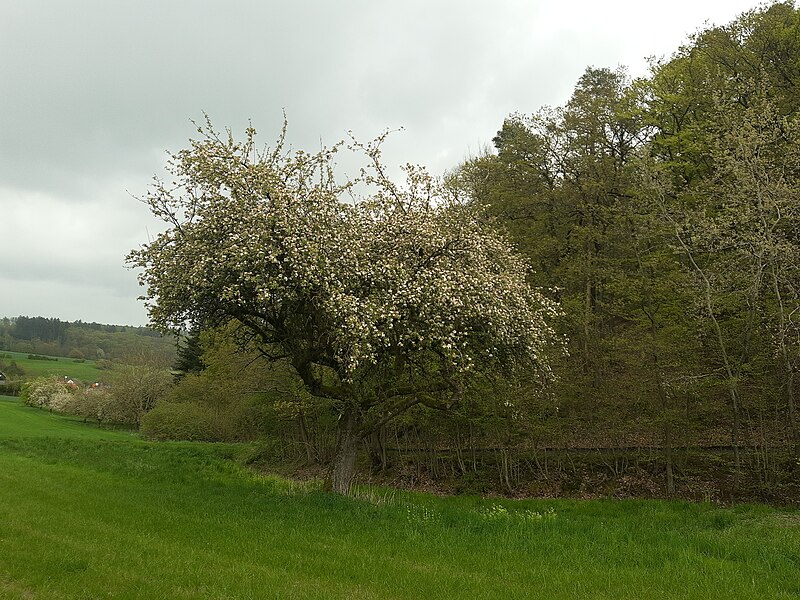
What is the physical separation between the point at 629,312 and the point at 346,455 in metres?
12.5

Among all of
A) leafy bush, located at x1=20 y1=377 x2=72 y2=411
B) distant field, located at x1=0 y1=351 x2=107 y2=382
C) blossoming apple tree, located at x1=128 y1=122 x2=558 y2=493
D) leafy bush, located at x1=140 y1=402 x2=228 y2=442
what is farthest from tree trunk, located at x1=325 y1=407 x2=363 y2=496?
distant field, located at x1=0 y1=351 x2=107 y2=382

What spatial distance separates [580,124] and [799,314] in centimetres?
1738

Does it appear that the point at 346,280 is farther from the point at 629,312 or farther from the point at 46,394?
the point at 46,394

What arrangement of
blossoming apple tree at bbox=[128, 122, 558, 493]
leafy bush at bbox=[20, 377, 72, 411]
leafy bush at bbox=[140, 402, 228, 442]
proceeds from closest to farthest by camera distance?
blossoming apple tree at bbox=[128, 122, 558, 493] < leafy bush at bbox=[140, 402, 228, 442] < leafy bush at bbox=[20, 377, 72, 411]

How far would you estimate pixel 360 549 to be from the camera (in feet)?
30.7

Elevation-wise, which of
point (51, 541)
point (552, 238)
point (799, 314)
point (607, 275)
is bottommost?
point (51, 541)

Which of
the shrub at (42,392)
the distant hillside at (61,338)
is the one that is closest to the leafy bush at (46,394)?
the shrub at (42,392)

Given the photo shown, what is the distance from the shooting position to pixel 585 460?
21344mm

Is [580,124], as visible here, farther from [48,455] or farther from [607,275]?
[48,455]

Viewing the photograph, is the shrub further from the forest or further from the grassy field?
the grassy field

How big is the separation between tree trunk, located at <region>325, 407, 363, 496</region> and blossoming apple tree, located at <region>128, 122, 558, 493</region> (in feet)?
0.09

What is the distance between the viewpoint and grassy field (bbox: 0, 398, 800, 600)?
291 inches

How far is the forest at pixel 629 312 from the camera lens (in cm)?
1553

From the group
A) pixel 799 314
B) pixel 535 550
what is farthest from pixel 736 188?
pixel 535 550
